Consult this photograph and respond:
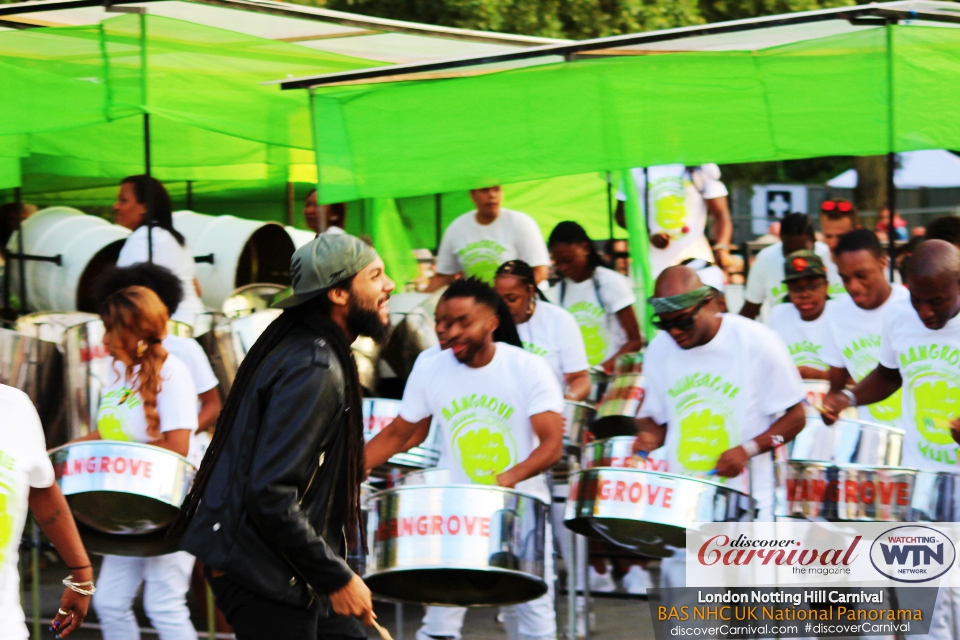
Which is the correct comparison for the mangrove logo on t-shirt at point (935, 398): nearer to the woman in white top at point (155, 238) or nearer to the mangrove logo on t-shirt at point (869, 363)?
the mangrove logo on t-shirt at point (869, 363)

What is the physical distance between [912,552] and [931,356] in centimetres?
69

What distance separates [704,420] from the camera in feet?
12.4

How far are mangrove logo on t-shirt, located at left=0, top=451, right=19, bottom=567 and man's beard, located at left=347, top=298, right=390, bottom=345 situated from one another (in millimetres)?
652

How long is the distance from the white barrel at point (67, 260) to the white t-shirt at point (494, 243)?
1877 millimetres

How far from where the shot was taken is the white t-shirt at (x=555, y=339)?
495 cm

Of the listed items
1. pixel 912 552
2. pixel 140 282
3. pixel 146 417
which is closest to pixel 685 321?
pixel 912 552

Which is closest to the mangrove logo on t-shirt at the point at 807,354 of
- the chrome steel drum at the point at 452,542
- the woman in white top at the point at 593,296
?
the woman in white top at the point at 593,296

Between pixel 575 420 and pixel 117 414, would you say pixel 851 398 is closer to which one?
pixel 575 420

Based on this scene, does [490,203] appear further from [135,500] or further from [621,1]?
[621,1]

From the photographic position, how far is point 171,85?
4973mm

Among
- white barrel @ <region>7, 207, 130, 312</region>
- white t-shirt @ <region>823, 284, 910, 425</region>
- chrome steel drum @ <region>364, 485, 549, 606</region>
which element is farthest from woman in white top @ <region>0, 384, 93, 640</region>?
white barrel @ <region>7, 207, 130, 312</region>

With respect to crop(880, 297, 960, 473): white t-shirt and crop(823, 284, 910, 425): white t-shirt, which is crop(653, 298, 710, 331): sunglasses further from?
crop(823, 284, 910, 425): white t-shirt

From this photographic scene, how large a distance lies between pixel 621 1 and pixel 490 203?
217 inches

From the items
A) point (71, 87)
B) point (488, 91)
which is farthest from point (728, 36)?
point (71, 87)
